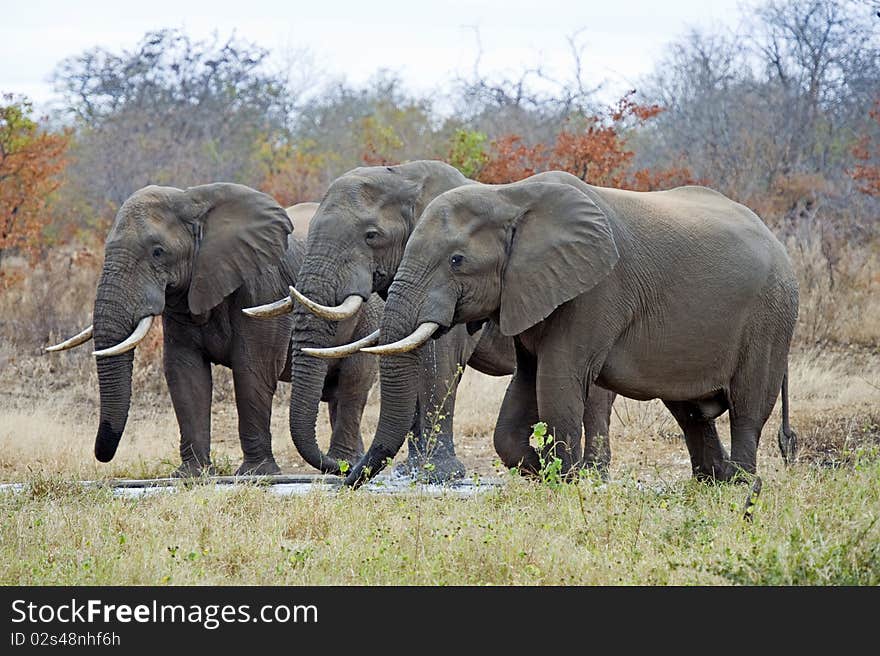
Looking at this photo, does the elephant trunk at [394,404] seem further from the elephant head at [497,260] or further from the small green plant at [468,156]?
the small green plant at [468,156]

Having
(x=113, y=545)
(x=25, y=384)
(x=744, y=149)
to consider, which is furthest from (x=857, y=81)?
(x=113, y=545)

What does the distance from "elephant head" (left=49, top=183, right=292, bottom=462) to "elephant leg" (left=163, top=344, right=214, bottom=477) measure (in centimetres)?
29

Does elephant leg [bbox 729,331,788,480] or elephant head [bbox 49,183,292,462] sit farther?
elephant head [bbox 49,183,292,462]

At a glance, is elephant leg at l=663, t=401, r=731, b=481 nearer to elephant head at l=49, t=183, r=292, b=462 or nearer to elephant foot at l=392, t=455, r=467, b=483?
elephant foot at l=392, t=455, r=467, b=483

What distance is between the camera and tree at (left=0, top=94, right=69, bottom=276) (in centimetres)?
1811

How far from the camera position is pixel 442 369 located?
30.1ft

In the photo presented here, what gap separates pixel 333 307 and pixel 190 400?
5.54ft

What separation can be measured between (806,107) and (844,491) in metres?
20.9

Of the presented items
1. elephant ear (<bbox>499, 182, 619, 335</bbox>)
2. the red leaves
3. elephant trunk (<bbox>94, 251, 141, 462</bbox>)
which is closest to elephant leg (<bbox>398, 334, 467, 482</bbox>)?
elephant ear (<bbox>499, 182, 619, 335</bbox>)

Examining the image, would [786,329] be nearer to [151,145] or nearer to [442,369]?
[442,369]

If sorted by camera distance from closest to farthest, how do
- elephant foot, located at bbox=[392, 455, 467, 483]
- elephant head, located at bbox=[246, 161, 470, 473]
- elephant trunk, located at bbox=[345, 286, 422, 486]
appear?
elephant trunk, located at bbox=[345, 286, 422, 486] → elephant head, located at bbox=[246, 161, 470, 473] → elephant foot, located at bbox=[392, 455, 467, 483]

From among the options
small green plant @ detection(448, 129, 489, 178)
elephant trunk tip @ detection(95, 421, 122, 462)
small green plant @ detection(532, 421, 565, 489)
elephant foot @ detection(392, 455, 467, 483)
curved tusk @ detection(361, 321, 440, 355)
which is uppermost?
A: small green plant @ detection(448, 129, 489, 178)

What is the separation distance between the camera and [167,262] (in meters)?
9.33

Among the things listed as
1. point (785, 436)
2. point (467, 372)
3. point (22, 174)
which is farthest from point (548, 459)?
point (22, 174)
